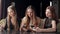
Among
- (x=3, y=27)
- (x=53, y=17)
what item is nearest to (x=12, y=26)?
(x=3, y=27)

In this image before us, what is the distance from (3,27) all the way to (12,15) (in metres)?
0.14

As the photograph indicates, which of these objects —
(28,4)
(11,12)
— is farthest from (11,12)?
(28,4)

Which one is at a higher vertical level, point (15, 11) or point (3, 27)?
point (15, 11)

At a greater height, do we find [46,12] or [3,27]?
[46,12]

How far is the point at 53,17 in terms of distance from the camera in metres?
1.87

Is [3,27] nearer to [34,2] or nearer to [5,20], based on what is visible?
[5,20]

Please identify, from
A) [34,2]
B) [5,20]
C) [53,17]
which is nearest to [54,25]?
[53,17]

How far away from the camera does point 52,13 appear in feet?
6.11

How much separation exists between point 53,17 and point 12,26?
367mm

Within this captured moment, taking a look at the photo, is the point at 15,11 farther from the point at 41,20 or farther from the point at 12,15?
the point at 41,20

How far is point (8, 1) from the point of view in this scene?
6.40 ft

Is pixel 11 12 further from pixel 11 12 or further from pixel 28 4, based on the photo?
pixel 28 4

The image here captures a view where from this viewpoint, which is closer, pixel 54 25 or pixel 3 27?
pixel 54 25

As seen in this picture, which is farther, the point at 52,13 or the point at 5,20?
the point at 5,20
